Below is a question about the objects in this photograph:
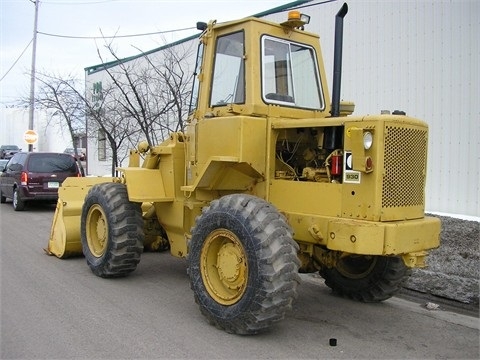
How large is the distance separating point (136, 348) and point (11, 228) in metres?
8.28

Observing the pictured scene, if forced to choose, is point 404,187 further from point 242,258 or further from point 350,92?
point 350,92

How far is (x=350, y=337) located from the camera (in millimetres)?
4918

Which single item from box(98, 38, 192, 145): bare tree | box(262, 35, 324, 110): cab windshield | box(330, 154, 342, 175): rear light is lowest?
box(330, 154, 342, 175): rear light

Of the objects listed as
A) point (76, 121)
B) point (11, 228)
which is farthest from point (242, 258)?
point (76, 121)

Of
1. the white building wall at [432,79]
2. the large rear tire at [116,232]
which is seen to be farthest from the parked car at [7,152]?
the large rear tire at [116,232]

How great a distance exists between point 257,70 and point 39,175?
11.0 meters

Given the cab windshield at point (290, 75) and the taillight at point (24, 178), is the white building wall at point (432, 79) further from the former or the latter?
the taillight at point (24, 178)

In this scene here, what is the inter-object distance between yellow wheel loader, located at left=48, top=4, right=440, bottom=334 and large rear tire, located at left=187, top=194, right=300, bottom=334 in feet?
0.04

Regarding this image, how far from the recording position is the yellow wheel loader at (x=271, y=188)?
14.8 ft

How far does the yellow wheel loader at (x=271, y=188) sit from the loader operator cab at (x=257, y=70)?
16mm

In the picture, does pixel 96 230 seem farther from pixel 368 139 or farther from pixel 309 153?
pixel 368 139

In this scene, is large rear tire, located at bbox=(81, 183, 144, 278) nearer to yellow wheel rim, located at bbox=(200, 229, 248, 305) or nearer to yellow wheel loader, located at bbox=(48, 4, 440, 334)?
yellow wheel loader, located at bbox=(48, 4, 440, 334)

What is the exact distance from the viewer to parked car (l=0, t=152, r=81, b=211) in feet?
48.1

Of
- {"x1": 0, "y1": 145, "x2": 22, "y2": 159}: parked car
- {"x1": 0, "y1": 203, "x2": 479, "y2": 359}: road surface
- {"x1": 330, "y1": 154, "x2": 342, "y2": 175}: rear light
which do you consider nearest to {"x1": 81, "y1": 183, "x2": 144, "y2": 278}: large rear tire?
{"x1": 0, "y1": 203, "x2": 479, "y2": 359}: road surface
